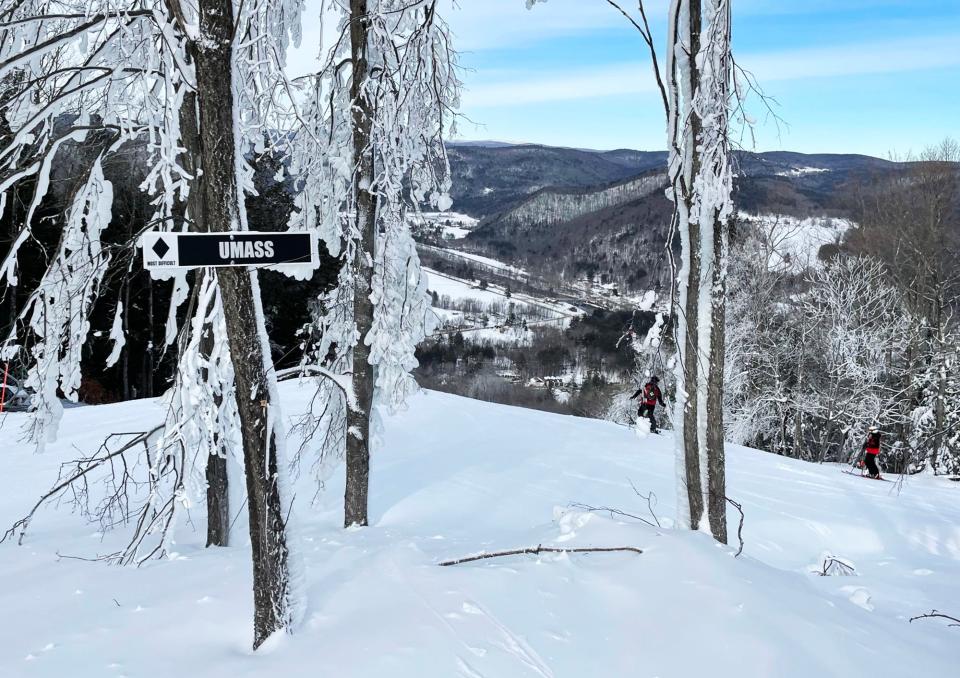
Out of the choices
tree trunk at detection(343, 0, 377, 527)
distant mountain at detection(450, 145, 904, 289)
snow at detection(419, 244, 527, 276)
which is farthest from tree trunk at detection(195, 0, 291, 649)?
snow at detection(419, 244, 527, 276)

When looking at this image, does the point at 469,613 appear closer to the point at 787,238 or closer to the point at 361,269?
the point at 361,269

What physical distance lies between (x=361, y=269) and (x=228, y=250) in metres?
3.88

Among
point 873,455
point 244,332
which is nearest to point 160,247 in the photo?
point 244,332

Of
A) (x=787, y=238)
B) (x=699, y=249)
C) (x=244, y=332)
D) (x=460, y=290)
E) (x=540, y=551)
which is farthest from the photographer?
(x=460, y=290)

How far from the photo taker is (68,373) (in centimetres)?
407

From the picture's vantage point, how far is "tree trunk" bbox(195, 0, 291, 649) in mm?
2721

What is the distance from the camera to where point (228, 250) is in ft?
8.80

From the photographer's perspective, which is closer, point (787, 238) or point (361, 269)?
point (361, 269)

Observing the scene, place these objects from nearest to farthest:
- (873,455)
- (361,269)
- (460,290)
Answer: (361,269) → (873,455) → (460,290)

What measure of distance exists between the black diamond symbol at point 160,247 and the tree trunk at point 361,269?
3549mm

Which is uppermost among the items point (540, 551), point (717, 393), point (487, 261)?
point (487, 261)

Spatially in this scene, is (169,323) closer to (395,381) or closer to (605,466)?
(395,381)

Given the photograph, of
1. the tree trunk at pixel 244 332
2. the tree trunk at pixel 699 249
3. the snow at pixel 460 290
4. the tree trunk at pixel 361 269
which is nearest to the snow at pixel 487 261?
the snow at pixel 460 290

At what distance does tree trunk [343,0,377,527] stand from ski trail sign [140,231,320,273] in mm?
3413
